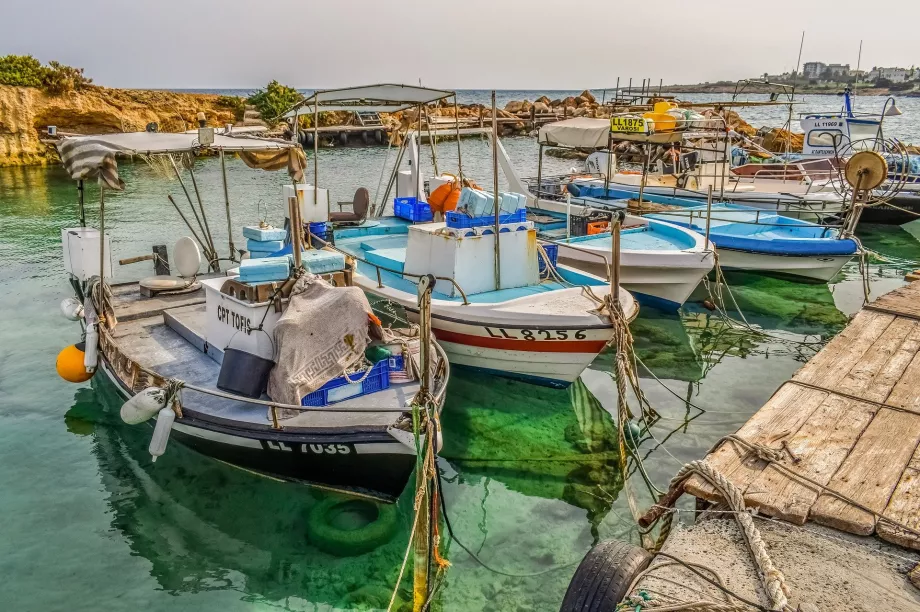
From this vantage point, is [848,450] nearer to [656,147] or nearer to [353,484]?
[353,484]

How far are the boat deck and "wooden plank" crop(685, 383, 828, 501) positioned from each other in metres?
3.23

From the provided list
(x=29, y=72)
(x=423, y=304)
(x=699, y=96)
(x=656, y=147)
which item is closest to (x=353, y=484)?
(x=423, y=304)

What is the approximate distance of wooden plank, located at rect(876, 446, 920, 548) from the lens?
4266mm

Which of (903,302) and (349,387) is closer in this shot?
(349,387)

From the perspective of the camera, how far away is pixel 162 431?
736cm

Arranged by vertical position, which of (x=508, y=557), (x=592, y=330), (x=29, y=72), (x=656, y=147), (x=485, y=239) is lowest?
(x=508, y=557)

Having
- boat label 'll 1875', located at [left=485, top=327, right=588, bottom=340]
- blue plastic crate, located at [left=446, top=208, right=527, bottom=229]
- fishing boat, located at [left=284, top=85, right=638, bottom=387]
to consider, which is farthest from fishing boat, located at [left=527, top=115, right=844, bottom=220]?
boat label 'll 1875', located at [left=485, top=327, right=588, bottom=340]

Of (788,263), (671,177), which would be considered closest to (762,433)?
(788,263)

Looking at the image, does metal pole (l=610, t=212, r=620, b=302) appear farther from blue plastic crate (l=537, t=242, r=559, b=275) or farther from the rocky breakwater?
the rocky breakwater

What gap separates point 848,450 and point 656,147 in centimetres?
1760

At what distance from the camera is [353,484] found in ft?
24.8

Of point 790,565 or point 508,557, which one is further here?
Answer: point 508,557

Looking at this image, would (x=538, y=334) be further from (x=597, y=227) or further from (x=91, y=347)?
(x=597, y=227)

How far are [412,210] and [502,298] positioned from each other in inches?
209
